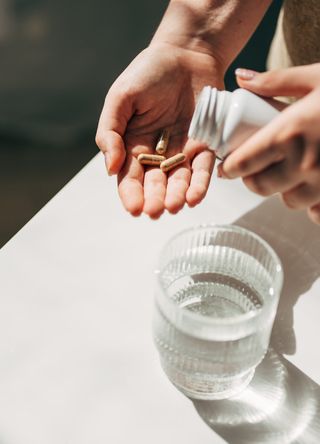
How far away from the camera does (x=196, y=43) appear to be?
2.94 feet

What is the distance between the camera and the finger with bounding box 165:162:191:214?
0.66 m

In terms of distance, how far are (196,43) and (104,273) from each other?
41 cm

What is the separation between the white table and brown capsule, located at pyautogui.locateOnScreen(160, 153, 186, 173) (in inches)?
2.7

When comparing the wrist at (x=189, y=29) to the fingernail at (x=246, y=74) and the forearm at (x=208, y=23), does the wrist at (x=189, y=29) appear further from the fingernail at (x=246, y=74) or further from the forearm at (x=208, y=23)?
the fingernail at (x=246, y=74)

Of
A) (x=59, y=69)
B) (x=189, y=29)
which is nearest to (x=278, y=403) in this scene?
(x=189, y=29)

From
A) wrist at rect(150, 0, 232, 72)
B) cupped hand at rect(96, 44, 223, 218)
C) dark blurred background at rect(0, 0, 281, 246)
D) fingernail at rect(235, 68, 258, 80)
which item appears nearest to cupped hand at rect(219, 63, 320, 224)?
fingernail at rect(235, 68, 258, 80)

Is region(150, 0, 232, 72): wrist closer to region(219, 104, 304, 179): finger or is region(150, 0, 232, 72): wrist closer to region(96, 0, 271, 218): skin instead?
region(96, 0, 271, 218): skin

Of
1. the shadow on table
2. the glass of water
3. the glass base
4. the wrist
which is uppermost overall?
the wrist

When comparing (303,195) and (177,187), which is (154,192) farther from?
(303,195)

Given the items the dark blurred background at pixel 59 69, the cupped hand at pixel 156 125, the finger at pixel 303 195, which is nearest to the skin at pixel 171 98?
the cupped hand at pixel 156 125

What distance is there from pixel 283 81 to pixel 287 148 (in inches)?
3.6

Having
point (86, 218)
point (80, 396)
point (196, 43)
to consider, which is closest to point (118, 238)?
point (86, 218)

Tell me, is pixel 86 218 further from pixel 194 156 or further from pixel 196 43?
pixel 196 43

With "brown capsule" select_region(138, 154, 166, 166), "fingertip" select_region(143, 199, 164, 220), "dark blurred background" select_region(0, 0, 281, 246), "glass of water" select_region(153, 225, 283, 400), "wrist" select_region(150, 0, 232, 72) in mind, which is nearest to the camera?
"glass of water" select_region(153, 225, 283, 400)
